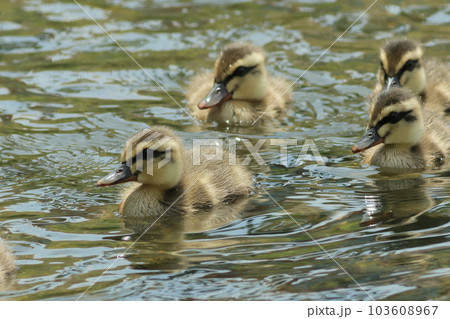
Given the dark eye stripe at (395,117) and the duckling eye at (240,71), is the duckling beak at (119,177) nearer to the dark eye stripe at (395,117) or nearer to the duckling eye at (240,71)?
the dark eye stripe at (395,117)

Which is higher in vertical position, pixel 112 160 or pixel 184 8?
pixel 184 8

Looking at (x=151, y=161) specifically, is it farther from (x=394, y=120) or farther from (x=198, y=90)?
(x=198, y=90)

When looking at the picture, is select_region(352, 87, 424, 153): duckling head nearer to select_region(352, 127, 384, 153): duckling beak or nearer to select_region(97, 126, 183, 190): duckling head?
select_region(352, 127, 384, 153): duckling beak

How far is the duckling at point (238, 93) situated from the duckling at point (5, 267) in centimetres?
333

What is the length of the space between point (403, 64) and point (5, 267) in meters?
4.37

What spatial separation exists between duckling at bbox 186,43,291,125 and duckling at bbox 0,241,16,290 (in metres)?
3.33

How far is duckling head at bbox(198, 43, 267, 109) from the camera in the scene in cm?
812

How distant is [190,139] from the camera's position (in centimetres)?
757

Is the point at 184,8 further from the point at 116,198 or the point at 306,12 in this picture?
the point at 116,198

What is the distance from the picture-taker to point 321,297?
458 centimetres

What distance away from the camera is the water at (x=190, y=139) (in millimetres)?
4840

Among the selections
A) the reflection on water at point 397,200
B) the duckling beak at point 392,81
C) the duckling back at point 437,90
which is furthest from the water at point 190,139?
the duckling back at point 437,90

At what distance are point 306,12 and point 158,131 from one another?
214 inches

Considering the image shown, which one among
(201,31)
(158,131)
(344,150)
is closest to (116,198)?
(158,131)
